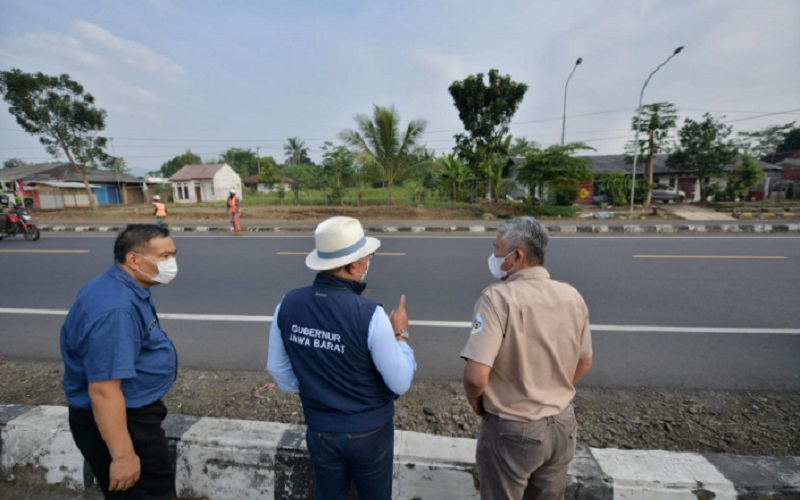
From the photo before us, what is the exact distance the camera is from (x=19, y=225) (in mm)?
11422

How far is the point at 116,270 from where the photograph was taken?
5.62ft

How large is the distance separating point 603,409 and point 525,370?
1.68m

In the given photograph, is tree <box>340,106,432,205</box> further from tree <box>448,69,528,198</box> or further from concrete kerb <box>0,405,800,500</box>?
concrete kerb <box>0,405,800,500</box>

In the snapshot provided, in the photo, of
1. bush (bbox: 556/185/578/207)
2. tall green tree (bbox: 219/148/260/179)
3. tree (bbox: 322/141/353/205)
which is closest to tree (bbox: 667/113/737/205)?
bush (bbox: 556/185/578/207)

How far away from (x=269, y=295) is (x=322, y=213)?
13679 millimetres

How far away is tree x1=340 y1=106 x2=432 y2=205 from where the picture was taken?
18156mm

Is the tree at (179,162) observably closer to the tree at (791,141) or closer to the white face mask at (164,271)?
the white face mask at (164,271)

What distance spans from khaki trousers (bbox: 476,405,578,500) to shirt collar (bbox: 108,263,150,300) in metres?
1.60

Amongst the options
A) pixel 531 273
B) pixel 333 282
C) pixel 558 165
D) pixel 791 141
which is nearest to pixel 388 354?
pixel 333 282

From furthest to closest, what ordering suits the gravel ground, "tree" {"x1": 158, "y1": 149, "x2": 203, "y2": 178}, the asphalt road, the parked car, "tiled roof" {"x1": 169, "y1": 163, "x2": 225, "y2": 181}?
"tree" {"x1": 158, "y1": 149, "x2": 203, "y2": 178}, "tiled roof" {"x1": 169, "y1": 163, "x2": 225, "y2": 181}, the parked car, the asphalt road, the gravel ground

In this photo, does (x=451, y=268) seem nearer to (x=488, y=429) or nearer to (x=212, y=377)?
(x=212, y=377)

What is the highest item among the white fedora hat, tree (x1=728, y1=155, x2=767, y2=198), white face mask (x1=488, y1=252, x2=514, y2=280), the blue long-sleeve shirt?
tree (x1=728, y1=155, x2=767, y2=198)

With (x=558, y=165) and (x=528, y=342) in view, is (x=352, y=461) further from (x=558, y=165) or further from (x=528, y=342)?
(x=558, y=165)

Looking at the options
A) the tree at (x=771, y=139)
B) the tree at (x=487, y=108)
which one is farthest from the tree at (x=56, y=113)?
the tree at (x=771, y=139)
